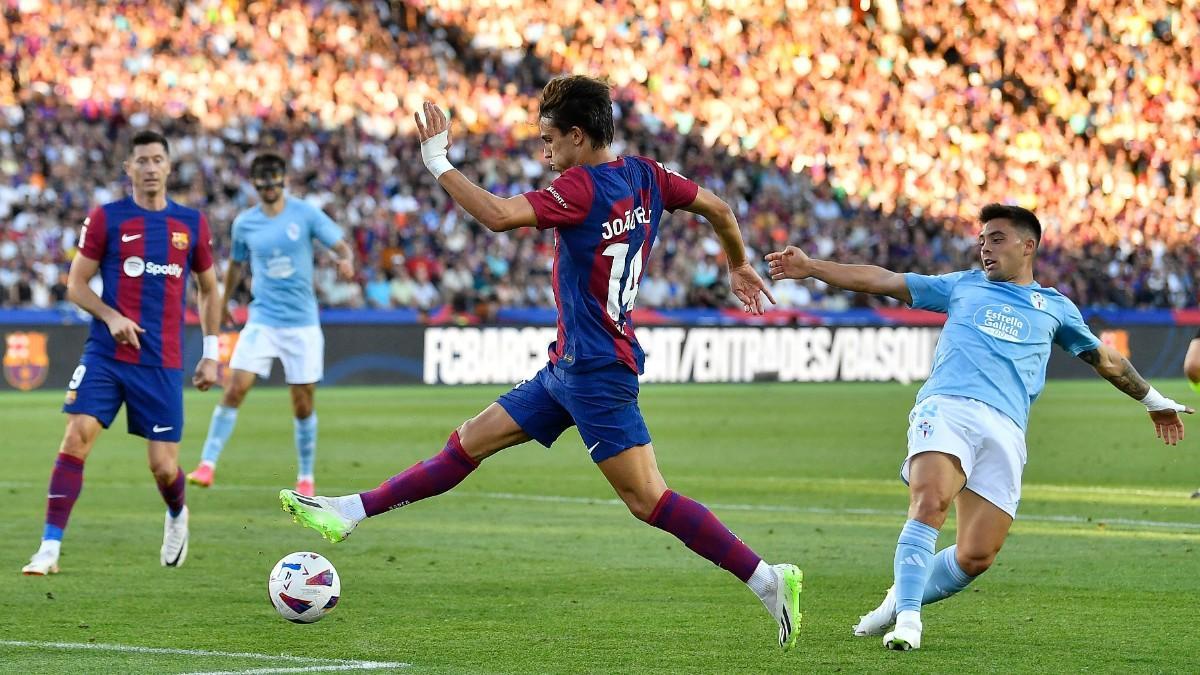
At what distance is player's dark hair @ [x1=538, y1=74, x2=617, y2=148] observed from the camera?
22.4 feet

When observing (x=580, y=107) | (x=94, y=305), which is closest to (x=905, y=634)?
(x=580, y=107)

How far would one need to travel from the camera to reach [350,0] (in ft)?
124

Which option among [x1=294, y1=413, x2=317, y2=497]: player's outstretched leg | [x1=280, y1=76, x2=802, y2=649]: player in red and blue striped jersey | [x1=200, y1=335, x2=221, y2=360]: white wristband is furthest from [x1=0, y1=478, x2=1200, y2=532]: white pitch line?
[x1=280, y1=76, x2=802, y2=649]: player in red and blue striped jersey

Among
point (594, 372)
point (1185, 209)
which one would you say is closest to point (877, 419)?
point (594, 372)

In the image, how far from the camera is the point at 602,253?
6.86 meters

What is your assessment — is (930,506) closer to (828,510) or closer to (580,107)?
(580,107)

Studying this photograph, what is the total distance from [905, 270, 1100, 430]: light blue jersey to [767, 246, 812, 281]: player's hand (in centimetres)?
47

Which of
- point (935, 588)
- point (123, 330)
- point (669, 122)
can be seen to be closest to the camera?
point (935, 588)

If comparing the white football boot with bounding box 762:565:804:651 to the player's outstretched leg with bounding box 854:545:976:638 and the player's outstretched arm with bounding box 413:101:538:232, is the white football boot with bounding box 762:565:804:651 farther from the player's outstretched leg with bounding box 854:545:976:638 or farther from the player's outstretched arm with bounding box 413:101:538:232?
the player's outstretched arm with bounding box 413:101:538:232

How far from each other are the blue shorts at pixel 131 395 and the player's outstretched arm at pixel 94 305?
0.17 meters

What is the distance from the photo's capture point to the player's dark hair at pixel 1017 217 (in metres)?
7.41

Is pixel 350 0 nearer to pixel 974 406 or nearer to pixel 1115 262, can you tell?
pixel 1115 262

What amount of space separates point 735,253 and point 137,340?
11.0 ft

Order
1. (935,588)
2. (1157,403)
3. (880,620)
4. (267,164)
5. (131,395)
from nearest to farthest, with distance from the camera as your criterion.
→ 1. (880,620)
2. (935,588)
3. (1157,403)
4. (131,395)
5. (267,164)
